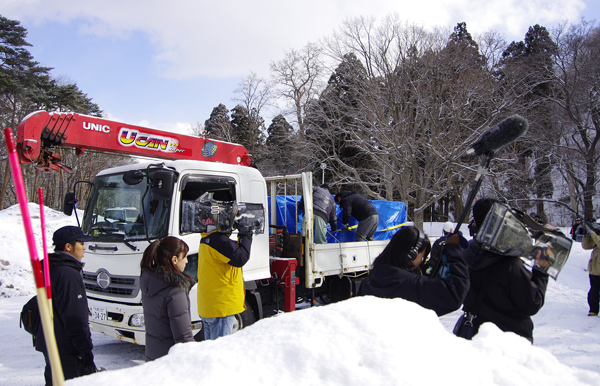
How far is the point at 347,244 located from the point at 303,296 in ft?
3.55

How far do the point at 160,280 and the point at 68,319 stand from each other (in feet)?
2.07

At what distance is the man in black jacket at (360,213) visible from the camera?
697 centimetres

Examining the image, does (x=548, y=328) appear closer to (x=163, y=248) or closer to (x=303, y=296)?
(x=303, y=296)

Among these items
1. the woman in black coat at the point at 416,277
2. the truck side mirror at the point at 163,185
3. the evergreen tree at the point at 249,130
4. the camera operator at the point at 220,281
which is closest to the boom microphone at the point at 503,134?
the woman in black coat at the point at 416,277

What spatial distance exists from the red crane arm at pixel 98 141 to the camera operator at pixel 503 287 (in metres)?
4.64

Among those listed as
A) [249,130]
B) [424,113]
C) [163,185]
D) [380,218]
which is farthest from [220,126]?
[163,185]

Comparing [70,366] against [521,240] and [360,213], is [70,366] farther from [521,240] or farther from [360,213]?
[360,213]

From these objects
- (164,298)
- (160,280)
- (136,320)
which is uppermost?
(160,280)

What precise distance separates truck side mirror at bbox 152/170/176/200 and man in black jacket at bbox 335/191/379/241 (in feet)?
11.6

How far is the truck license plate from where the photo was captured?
4551 mm

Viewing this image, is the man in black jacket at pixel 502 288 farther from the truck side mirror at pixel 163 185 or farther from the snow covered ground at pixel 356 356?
the truck side mirror at pixel 163 185

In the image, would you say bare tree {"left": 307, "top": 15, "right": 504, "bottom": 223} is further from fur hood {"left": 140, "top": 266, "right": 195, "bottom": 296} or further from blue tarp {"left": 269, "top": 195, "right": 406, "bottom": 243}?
fur hood {"left": 140, "top": 266, "right": 195, "bottom": 296}

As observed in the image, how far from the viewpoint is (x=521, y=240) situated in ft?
8.35

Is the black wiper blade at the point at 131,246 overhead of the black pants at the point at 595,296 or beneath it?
overhead
